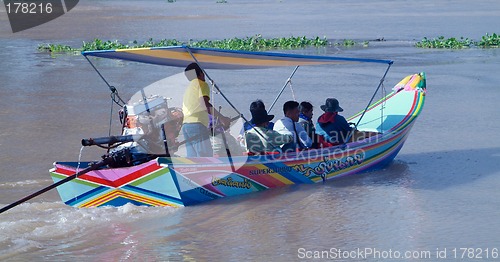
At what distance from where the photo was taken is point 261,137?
368 inches

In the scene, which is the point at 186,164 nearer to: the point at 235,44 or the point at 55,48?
the point at 235,44

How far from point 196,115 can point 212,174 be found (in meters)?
0.72

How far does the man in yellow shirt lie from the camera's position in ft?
29.2

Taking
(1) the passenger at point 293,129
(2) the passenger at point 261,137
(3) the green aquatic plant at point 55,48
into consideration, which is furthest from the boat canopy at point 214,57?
(3) the green aquatic plant at point 55,48

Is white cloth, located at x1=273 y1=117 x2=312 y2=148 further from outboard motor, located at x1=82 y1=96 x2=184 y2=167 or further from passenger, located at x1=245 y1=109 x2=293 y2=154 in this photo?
outboard motor, located at x1=82 y1=96 x2=184 y2=167

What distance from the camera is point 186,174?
841 centimetres

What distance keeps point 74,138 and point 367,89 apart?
6.65m

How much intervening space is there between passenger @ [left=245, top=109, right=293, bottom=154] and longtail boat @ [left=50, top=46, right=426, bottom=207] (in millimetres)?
207

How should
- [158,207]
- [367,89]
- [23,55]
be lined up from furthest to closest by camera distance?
1. [23,55]
2. [367,89]
3. [158,207]

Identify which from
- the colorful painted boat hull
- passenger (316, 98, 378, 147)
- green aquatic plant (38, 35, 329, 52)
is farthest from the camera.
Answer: green aquatic plant (38, 35, 329, 52)

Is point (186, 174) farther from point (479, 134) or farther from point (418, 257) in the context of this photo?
point (479, 134)

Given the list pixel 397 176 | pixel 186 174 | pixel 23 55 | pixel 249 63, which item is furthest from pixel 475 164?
pixel 23 55

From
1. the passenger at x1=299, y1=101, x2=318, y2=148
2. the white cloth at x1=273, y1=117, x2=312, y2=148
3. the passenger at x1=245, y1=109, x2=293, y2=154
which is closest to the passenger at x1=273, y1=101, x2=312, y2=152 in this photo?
the white cloth at x1=273, y1=117, x2=312, y2=148

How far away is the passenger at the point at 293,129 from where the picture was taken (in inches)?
376
